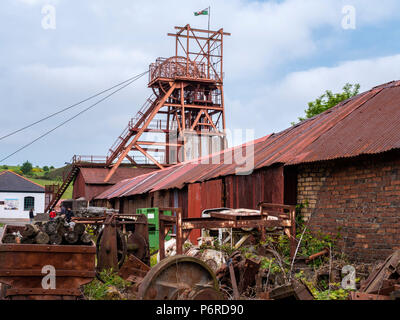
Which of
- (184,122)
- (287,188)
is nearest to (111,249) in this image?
(287,188)

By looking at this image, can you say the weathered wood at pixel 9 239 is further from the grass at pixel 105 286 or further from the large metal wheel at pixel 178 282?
the large metal wheel at pixel 178 282

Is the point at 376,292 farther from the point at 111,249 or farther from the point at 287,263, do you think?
the point at 111,249

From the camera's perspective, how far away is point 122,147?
3962 cm

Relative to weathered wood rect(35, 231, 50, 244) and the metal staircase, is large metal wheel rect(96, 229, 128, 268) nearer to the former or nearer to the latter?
weathered wood rect(35, 231, 50, 244)

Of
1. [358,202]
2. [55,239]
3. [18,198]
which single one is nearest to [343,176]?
[358,202]

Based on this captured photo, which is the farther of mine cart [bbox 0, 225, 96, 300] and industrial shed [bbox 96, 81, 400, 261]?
industrial shed [bbox 96, 81, 400, 261]

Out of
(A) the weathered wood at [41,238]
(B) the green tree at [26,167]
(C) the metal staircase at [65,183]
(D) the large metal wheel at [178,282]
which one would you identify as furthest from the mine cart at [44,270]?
(B) the green tree at [26,167]

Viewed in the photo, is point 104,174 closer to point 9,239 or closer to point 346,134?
point 346,134

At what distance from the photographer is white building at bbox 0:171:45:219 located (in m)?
53.5

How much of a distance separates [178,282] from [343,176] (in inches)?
257

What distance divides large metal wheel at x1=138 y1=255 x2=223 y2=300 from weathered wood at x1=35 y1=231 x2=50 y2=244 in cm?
197

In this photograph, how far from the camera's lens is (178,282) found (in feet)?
21.4

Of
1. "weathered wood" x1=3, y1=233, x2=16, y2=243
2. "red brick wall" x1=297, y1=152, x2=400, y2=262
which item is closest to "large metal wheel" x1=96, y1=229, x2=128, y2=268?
"weathered wood" x1=3, y1=233, x2=16, y2=243
